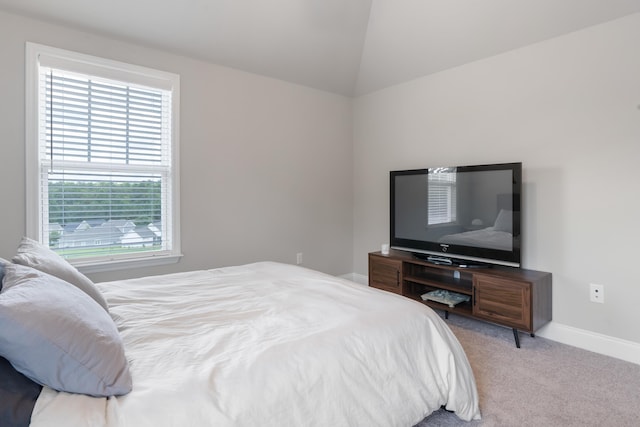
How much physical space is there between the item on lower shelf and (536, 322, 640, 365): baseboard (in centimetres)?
63

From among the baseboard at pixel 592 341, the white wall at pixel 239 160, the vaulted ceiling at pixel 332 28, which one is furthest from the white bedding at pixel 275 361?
the vaulted ceiling at pixel 332 28

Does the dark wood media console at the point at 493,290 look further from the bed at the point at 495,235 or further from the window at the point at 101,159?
the window at the point at 101,159

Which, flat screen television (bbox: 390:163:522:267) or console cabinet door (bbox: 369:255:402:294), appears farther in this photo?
console cabinet door (bbox: 369:255:402:294)

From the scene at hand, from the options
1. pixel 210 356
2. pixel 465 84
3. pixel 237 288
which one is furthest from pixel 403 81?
pixel 210 356

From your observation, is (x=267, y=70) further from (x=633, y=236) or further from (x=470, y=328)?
(x=633, y=236)

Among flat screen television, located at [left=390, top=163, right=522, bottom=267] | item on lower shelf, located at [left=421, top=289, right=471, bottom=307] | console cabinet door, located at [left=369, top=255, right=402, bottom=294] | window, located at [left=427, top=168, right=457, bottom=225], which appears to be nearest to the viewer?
flat screen television, located at [left=390, top=163, right=522, bottom=267]

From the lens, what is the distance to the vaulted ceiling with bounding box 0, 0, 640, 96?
258 cm

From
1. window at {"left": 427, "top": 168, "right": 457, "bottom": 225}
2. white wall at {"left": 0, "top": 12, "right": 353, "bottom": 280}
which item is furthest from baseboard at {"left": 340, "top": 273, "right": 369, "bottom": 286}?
window at {"left": 427, "top": 168, "right": 457, "bottom": 225}

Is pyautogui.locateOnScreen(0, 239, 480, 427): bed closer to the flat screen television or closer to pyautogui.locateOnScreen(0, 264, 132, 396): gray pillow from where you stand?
pyautogui.locateOnScreen(0, 264, 132, 396): gray pillow

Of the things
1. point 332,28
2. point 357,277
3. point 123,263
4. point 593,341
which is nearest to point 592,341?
point 593,341

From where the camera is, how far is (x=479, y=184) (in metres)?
3.02

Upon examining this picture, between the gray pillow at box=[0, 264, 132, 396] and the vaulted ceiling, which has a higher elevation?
the vaulted ceiling

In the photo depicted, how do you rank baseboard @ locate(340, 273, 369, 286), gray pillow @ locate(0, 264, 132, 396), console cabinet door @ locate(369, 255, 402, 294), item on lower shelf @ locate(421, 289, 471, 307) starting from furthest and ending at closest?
baseboard @ locate(340, 273, 369, 286), console cabinet door @ locate(369, 255, 402, 294), item on lower shelf @ locate(421, 289, 471, 307), gray pillow @ locate(0, 264, 132, 396)

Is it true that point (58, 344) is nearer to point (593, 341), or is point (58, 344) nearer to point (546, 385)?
point (546, 385)
